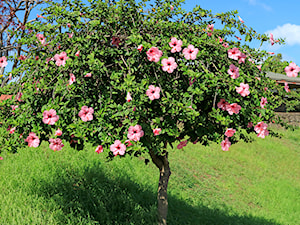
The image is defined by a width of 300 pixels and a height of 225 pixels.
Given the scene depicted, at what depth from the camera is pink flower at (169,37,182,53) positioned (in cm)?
320

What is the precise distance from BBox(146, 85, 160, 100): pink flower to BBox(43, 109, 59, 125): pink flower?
958 millimetres

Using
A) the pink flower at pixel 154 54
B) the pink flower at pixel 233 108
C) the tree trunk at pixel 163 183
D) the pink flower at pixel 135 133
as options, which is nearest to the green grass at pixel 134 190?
the tree trunk at pixel 163 183

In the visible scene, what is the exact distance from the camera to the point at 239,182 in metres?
10.3

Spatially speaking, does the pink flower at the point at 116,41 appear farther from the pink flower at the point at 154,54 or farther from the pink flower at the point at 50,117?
the pink flower at the point at 50,117

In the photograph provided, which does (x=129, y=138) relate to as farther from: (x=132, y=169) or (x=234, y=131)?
(x=132, y=169)

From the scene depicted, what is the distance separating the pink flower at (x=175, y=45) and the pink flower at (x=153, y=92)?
0.49 metres

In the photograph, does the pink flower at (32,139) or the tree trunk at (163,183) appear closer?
the pink flower at (32,139)

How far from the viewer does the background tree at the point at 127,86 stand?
307 centimetres

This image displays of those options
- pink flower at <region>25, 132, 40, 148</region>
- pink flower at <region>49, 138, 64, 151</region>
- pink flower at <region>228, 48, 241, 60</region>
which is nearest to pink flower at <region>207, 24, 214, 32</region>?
pink flower at <region>228, 48, 241, 60</region>

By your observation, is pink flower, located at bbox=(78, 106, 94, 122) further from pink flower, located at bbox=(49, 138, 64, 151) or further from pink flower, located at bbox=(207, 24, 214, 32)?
pink flower, located at bbox=(207, 24, 214, 32)

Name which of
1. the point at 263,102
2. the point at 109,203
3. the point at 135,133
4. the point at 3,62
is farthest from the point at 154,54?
the point at 109,203

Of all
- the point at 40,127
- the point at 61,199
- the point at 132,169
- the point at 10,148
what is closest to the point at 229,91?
the point at 40,127

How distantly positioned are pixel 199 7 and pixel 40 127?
257cm

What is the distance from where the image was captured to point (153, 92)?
301cm
